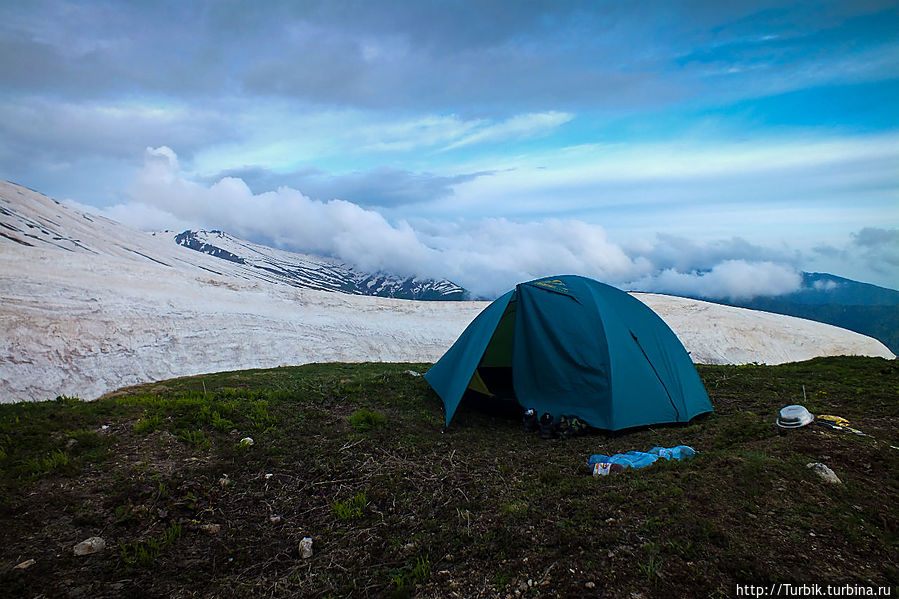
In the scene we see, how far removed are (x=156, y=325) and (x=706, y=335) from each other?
1960 inches

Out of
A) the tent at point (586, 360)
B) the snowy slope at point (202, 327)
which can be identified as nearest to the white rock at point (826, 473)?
the tent at point (586, 360)

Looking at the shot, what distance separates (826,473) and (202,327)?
40.1m

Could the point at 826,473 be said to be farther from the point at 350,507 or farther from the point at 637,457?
the point at 350,507

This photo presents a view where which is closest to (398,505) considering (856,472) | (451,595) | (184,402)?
(451,595)

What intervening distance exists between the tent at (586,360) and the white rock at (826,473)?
3.45 m

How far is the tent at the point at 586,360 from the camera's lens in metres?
9.02

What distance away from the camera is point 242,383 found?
500 inches

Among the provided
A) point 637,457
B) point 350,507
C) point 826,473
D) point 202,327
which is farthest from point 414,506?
point 202,327

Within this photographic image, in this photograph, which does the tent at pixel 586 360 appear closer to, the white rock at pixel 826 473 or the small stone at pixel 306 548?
the white rock at pixel 826 473

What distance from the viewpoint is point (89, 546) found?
4.78 meters

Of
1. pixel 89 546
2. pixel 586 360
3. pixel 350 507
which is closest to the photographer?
pixel 89 546

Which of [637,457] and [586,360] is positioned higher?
[586,360]

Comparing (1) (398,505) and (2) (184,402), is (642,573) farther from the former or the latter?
(2) (184,402)

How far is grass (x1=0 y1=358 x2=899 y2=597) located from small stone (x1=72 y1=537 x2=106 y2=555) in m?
0.08
